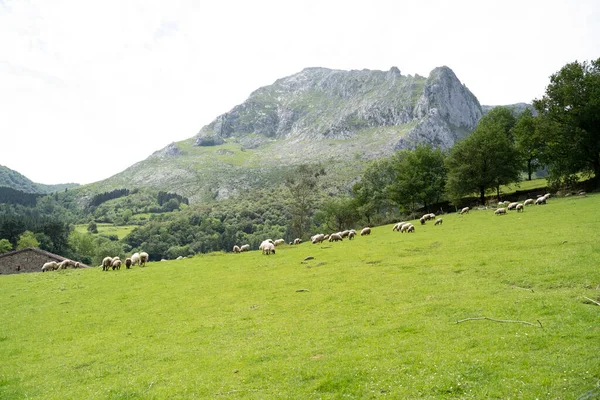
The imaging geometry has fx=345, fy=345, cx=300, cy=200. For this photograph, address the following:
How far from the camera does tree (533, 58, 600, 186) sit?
48.0m

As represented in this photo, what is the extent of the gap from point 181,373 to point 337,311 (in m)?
7.47

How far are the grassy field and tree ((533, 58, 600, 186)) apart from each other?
28194mm

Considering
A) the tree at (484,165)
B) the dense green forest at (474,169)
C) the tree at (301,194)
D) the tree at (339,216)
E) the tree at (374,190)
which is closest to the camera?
the dense green forest at (474,169)

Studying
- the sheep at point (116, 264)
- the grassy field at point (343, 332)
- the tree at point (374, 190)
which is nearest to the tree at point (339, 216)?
the tree at point (374, 190)

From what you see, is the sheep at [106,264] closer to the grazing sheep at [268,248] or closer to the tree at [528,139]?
the grazing sheep at [268,248]

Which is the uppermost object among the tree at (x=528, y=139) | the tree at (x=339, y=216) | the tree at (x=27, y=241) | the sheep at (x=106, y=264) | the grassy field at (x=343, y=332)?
the tree at (x=528, y=139)

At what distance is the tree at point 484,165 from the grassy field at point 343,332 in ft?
118

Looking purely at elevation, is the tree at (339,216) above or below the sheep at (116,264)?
below

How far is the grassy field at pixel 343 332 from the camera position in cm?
899

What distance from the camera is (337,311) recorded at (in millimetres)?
16375

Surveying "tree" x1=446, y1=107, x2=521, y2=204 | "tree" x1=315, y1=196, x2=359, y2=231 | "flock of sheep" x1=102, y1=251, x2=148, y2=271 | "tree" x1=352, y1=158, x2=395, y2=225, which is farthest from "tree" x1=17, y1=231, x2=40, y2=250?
"tree" x1=446, y1=107, x2=521, y2=204

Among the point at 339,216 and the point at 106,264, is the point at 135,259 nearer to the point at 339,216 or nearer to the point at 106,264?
the point at 106,264

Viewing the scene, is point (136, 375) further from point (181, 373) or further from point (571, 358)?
point (571, 358)

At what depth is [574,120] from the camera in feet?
162
